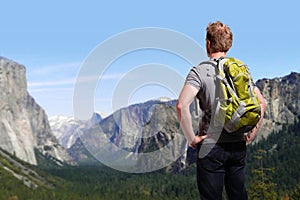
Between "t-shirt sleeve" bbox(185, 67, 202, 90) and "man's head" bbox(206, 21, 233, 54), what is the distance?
597mm

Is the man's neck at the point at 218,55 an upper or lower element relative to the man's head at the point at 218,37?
lower

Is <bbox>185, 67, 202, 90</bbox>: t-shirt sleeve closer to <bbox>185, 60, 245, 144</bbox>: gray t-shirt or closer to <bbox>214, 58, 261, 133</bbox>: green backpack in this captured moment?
<bbox>185, 60, 245, 144</bbox>: gray t-shirt

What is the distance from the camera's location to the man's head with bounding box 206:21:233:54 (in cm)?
761

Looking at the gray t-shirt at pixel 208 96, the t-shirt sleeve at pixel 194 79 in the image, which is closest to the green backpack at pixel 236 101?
the gray t-shirt at pixel 208 96

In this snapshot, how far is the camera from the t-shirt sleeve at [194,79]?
7.35 meters

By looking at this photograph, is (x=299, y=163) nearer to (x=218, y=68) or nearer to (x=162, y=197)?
(x=162, y=197)

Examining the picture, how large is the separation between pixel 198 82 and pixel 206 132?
75 cm

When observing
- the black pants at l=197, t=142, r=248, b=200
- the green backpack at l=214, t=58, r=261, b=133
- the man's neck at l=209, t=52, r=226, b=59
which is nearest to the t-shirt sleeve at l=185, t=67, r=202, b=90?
the green backpack at l=214, t=58, r=261, b=133

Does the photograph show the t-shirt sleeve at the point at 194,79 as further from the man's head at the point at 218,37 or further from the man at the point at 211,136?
the man's head at the point at 218,37

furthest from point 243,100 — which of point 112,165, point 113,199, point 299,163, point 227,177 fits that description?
point 299,163

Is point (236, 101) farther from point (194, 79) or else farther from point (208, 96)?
point (194, 79)

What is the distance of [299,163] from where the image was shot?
19888cm

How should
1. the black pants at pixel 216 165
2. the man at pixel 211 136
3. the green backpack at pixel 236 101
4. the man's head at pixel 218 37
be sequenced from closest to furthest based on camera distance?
the green backpack at pixel 236 101
the man at pixel 211 136
the black pants at pixel 216 165
the man's head at pixel 218 37

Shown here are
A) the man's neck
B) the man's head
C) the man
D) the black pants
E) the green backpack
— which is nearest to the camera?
the green backpack
